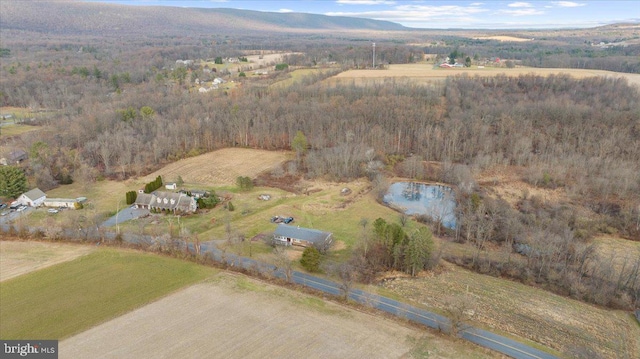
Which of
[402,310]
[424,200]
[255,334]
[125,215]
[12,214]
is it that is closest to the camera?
[255,334]

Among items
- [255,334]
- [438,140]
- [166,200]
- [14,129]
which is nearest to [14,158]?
[14,129]

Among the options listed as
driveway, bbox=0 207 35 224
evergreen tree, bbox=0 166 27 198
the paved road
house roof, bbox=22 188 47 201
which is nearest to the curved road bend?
the paved road

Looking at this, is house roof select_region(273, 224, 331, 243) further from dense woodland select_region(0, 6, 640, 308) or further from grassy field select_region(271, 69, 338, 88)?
grassy field select_region(271, 69, 338, 88)

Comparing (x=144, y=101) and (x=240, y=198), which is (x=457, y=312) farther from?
(x=144, y=101)

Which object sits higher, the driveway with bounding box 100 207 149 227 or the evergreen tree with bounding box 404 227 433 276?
the evergreen tree with bounding box 404 227 433 276

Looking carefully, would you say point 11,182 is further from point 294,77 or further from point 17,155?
point 294,77

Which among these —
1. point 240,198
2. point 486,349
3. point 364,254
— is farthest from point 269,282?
point 240,198
